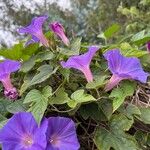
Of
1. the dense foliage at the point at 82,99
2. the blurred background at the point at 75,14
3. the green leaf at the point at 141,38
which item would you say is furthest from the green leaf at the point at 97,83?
the blurred background at the point at 75,14

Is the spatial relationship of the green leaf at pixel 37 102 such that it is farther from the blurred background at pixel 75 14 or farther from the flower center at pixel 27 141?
the blurred background at pixel 75 14

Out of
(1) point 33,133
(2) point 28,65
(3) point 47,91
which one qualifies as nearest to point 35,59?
(2) point 28,65

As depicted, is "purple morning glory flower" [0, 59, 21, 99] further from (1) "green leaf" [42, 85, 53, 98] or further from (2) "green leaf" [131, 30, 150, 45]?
(2) "green leaf" [131, 30, 150, 45]

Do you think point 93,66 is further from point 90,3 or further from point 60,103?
point 90,3

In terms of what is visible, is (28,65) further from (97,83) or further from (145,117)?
(145,117)

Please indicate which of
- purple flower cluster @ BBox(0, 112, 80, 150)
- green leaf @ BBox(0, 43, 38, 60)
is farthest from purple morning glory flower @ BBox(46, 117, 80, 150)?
green leaf @ BBox(0, 43, 38, 60)

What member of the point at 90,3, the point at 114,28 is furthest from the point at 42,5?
the point at 114,28
